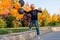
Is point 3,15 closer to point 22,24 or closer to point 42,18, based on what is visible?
point 22,24

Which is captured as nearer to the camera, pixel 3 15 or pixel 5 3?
pixel 3 15

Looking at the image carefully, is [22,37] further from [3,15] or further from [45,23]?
[45,23]

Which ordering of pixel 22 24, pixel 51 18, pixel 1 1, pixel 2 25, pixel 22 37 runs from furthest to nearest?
pixel 51 18, pixel 22 24, pixel 1 1, pixel 2 25, pixel 22 37

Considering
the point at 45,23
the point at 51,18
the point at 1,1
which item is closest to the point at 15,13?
the point at 1,1

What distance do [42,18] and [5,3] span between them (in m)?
24.4

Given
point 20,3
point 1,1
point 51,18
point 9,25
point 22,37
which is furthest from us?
point 51,18

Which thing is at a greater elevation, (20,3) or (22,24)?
(20,3)

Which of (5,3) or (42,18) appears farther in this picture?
(42,18)

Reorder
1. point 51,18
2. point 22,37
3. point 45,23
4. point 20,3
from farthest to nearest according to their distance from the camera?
point 51,18
point 45,23
point 20,3
point 22,37

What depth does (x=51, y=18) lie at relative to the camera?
9369 centimetres

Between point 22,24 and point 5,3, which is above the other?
point 5,3

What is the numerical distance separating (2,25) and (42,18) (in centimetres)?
3724

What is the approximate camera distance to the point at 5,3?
52.8m

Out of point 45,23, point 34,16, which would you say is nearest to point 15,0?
point 45,23
